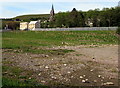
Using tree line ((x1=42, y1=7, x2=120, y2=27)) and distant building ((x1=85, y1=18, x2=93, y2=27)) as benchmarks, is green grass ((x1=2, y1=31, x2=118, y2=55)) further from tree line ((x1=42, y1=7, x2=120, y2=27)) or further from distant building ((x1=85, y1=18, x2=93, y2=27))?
distant building ((x1=85, y1=18, x2=93, y2=27))

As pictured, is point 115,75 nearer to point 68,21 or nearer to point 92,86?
point 92,86

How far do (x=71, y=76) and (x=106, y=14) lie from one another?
79.0 metres

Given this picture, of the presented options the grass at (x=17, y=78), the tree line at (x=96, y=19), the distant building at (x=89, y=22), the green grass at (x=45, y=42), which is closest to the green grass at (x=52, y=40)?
the green grass at (x=45, y=42)

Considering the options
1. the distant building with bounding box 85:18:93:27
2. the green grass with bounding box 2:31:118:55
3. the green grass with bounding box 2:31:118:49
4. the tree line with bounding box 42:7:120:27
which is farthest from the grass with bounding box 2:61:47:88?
the distant building with bounding box 85:18:93:27

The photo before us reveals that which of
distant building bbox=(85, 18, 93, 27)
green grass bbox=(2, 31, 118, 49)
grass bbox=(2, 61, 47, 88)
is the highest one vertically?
distant building bbox=(85, 18, 93, 27)

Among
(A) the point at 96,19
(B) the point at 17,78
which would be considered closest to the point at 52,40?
(B) the point at 17,78

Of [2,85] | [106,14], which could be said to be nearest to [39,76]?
[2,85]

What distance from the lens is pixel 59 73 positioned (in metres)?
8.09

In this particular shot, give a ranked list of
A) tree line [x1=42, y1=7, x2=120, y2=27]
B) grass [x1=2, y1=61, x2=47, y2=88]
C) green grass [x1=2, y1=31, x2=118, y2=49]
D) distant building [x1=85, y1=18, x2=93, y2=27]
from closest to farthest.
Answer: grass [x1=2, y1=61, x2=47, y2=88] < green grass [x1=2, y1=31, x2=118, y2=49] < tree line [x1=42, y1=7, x2=120, y2=27] < distant building [x1=85, y1=18, x2=93, y2=27]

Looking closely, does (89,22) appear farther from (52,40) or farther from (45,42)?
(45,42)

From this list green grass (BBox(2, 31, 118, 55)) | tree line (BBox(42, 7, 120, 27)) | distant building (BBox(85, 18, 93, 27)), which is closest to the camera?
green grass (BBox(2, 31, 118, 55))

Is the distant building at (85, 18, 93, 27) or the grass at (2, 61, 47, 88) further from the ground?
the distant building at (85, 18, 93, 27)

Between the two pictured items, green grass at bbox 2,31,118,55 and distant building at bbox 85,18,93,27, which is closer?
green grass at bbox 2,31,118,55

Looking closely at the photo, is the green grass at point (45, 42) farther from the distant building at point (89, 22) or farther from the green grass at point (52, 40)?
the distant building at point (89, 22)
